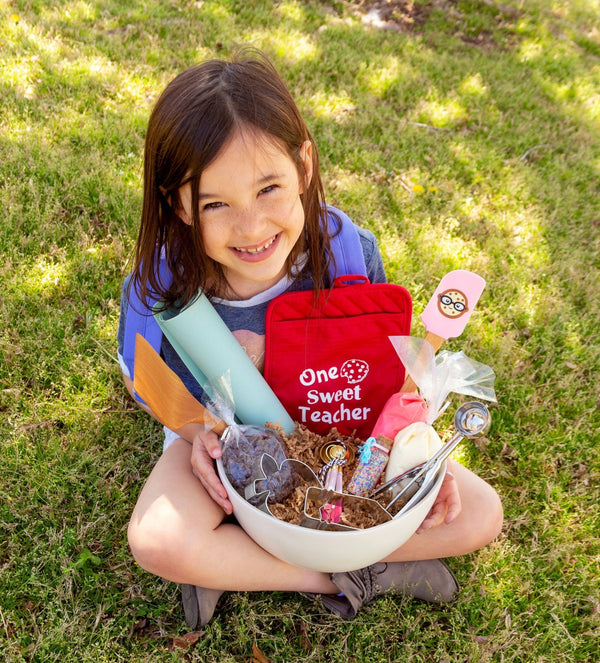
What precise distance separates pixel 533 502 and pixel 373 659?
2.45 ft

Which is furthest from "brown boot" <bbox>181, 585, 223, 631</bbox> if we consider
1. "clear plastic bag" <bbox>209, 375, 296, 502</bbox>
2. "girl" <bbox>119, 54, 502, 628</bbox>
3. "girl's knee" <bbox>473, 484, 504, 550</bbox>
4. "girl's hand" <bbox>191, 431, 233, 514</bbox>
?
"girl's knee" <bbox>473, 484, 504, 550</bbox>

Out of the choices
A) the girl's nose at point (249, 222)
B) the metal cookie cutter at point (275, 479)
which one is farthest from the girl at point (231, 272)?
the metal cookie cutter at point (275, 479)

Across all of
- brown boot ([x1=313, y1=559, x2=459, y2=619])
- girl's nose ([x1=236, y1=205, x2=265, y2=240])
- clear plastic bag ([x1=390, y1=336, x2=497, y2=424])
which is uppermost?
girl's nose ([x1=236, y1=205, x2=265, y2=240])

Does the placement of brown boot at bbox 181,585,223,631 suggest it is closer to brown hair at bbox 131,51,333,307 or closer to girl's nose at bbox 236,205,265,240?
brown hair at bbox 131,51,333,307

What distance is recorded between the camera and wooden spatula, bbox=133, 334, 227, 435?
4.84ft

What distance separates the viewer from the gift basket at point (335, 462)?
1.30 metres

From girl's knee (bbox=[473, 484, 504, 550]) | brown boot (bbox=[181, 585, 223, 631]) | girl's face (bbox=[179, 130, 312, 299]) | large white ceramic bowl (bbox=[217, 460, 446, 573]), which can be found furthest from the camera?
girl's knee (bbox=[473, 484, 504, 550])

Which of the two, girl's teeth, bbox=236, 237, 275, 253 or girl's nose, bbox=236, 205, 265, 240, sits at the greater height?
girl's nose, bbox=236, 205, 265, 240

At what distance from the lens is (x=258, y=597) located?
1.69m

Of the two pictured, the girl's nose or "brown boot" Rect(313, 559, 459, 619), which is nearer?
the girl's nose

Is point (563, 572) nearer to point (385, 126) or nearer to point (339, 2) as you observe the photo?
point (385, 126)

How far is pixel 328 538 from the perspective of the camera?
1247 mm

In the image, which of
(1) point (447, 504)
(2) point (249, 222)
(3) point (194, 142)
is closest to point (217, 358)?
(2) point (249, 222)

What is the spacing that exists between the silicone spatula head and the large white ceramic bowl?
37cm
